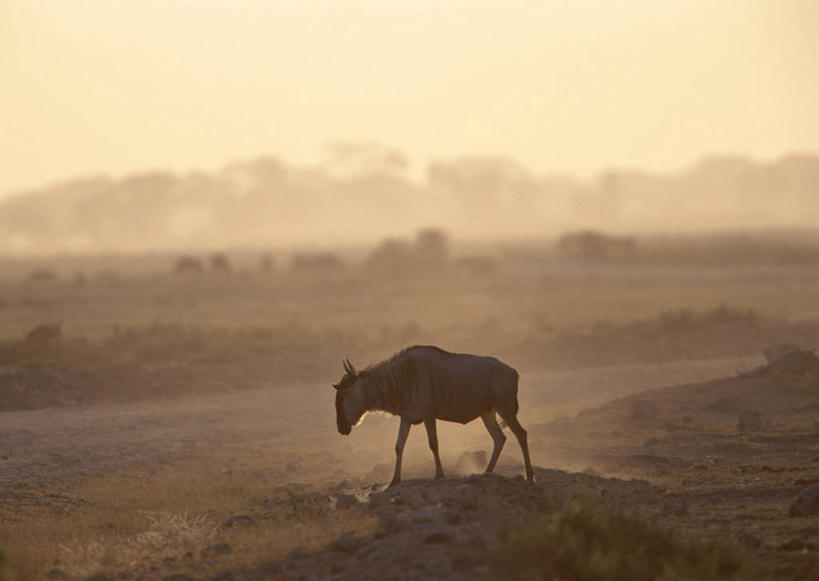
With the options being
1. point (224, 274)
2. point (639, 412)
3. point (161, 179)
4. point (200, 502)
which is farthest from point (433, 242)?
point (161, 179)

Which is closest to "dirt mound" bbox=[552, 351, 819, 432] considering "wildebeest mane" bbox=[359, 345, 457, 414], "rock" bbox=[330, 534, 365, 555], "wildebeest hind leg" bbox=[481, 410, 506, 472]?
"wildebeest hind leg" bbox=[481, 410, 506, 472]

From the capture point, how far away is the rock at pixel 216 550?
46.6 ft

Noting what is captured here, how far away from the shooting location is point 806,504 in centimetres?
1527

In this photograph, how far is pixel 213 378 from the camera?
3247cm

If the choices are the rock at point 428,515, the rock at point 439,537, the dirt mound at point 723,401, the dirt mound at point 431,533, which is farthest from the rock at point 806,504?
the dirt mound at point 723,401

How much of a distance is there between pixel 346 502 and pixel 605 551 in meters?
4.20

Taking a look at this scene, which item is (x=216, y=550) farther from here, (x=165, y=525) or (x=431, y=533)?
(x=431, y=533)

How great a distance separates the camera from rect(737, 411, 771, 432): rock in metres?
23.0

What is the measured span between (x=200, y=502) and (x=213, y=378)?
45.7ft

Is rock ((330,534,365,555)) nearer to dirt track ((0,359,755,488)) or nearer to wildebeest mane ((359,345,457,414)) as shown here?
wildebeest mane ((359,345,457,414))

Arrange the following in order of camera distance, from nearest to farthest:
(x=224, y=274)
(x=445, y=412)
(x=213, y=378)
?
(x=445, y=412) < (x=213, y=378) < (x=224, y=274)

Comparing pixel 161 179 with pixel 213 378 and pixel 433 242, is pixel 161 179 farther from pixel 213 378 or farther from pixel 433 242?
pixel 213 378

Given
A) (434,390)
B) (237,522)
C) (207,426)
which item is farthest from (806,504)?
(207,426)

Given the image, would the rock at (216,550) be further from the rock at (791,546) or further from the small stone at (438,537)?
the rock at (791,546)
